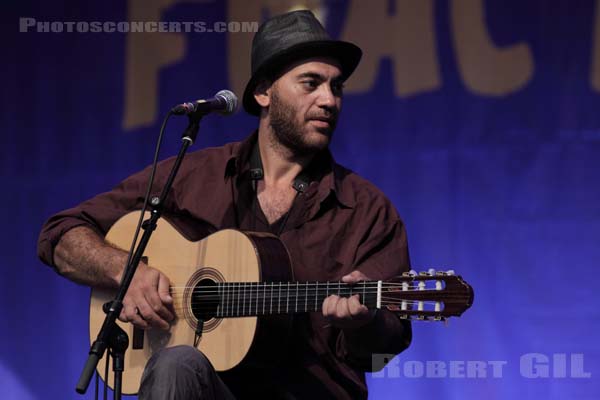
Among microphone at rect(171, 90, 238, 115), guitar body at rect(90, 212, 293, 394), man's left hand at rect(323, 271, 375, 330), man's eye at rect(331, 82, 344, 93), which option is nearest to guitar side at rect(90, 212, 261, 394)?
guitar body at rect(90, 212, 293, 394)

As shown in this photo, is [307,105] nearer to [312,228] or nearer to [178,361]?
[312,228]

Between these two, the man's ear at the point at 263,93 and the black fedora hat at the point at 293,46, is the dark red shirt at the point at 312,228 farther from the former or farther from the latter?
the black fedora hat at the point at 293,46

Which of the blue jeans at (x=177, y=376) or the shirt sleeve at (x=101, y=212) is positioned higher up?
the shirt sleeve at (x=101, y=212)

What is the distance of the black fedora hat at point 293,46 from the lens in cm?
381

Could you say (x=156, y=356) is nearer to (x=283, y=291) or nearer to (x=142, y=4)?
(x=283, y=291)

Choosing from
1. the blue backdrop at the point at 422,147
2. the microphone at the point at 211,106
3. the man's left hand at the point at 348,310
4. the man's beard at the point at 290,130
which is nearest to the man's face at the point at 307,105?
the man's beard at the point at 290,130

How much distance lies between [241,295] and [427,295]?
625 millimetres

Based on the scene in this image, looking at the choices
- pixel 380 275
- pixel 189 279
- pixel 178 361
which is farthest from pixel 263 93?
pixel 178 361

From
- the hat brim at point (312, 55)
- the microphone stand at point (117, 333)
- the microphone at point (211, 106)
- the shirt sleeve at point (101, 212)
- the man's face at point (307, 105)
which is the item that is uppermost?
the hat brim at point (312, 55)

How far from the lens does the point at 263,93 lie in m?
4.04

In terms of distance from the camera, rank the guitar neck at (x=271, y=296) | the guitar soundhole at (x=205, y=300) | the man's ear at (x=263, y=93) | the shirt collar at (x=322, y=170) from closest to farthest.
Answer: the guitar neck at (x=271, y=296)
the guitar soundhole at (x=205, y=300)
the shirt collar at (x=322, y=170)
the man's ear at (x=263, y=93)

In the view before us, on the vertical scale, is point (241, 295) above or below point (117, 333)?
above

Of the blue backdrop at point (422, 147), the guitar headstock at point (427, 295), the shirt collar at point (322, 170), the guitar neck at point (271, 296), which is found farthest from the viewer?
the blue backdrop at point (422, 147)

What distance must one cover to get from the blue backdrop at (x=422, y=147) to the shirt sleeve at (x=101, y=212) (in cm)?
130
